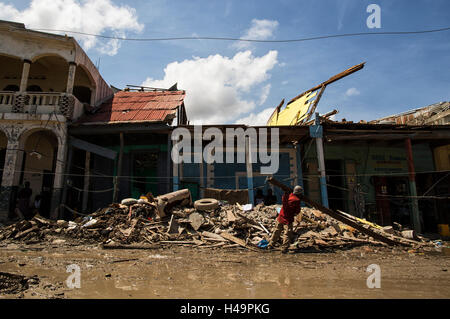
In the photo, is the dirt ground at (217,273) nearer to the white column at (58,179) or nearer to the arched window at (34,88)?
the white column at (58,179)

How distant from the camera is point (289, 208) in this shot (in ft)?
22.2

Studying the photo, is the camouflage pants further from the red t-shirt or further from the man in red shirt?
the red t-shirt

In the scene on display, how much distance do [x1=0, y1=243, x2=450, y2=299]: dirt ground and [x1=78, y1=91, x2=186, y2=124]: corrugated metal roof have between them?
653cm

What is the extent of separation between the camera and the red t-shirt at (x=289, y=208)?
21.9 ft

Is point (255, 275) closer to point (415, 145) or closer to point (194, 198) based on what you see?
point (194, 198)

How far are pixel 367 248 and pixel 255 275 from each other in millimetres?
4595

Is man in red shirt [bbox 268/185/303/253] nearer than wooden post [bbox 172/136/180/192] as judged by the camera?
Yes

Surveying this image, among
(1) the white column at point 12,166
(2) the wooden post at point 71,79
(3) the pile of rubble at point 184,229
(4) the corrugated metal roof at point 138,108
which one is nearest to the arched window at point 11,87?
(2) the wooden post at point 71,79

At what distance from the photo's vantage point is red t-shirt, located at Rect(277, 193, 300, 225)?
6661 mm

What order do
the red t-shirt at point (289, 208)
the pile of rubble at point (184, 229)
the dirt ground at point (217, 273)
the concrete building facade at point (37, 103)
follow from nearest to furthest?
the dirt ground at point (217, 273), the red t-shirt at point (289, 208), the pile of rubble at point (184, 229), the concrete building facade at point (37, 103)

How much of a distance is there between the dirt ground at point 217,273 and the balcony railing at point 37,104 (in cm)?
647

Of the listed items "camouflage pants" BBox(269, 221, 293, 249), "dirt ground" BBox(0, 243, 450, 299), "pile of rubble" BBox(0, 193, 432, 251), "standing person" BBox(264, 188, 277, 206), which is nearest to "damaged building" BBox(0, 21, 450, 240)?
"standing person" BBox(264, 188, 277, 206)

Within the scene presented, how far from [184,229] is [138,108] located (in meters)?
7.93
